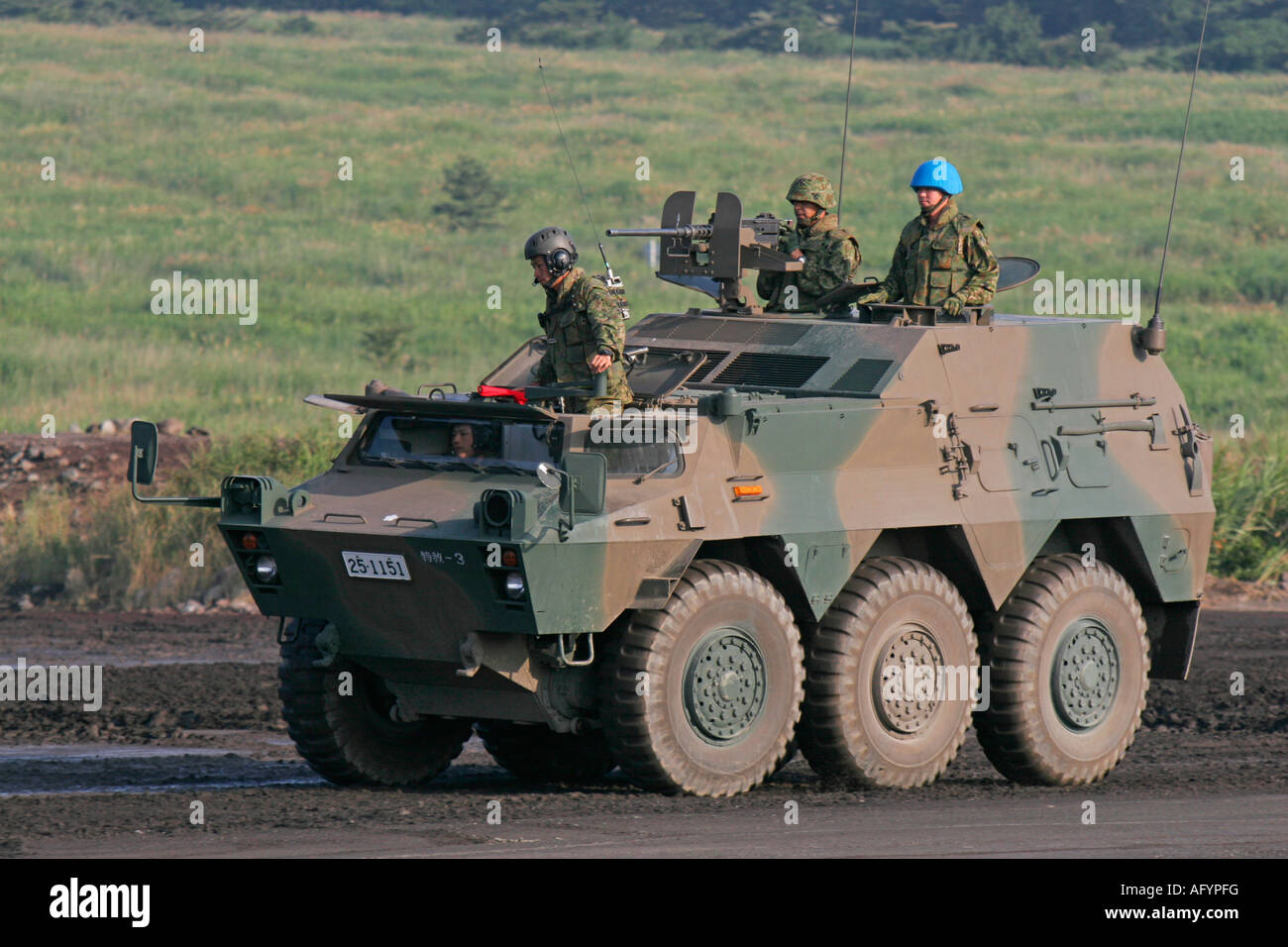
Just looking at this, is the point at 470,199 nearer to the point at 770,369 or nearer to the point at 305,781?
the point at 770,369

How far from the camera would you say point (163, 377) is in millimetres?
28266

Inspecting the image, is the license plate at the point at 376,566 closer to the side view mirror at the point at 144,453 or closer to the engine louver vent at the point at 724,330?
the side view mirror at the point at 144,453

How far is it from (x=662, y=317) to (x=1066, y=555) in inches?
103

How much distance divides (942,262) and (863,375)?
1655 millimetres

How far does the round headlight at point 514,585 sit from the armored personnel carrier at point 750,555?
0.05m

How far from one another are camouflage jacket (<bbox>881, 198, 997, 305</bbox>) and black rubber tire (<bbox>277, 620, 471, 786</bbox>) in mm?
3665

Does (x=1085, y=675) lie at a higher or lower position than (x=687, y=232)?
lower

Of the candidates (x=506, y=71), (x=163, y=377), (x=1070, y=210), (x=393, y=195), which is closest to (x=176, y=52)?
(x=506, y=71)

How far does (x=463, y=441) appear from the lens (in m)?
11.6

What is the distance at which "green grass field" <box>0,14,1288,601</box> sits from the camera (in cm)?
2834
